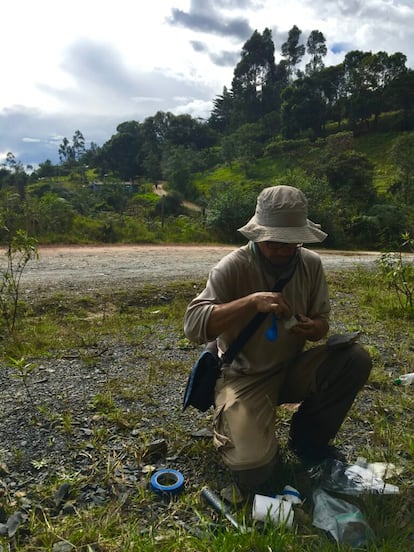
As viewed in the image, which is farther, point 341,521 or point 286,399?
point 286,399

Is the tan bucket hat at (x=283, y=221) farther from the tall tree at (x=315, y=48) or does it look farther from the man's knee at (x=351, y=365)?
the tall tree at (x=315, y=48)

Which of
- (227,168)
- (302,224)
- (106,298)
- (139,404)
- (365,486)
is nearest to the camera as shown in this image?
(365,486)

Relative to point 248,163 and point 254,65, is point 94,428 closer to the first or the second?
point 248,163

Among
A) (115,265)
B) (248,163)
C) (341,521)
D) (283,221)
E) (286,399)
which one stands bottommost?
(341,521)

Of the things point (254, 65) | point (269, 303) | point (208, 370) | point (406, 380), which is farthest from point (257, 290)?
point (254, 65)

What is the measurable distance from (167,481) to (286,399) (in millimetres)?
779

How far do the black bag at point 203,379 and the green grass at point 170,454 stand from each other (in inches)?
11.0

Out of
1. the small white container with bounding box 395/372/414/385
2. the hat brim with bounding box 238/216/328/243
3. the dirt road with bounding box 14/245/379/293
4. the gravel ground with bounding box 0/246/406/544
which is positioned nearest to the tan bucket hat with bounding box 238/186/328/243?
the hat brim with bounding box 238/216/328/243

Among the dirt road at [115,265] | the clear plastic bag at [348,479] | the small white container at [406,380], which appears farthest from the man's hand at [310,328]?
the dirt road at [115,265]

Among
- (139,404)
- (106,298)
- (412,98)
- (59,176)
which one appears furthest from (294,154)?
(139,404)

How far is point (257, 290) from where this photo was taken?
2418mm

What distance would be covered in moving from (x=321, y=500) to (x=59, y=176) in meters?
48.8

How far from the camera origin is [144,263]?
33.0 ft

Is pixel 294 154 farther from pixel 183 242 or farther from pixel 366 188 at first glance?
pixel 183 242
